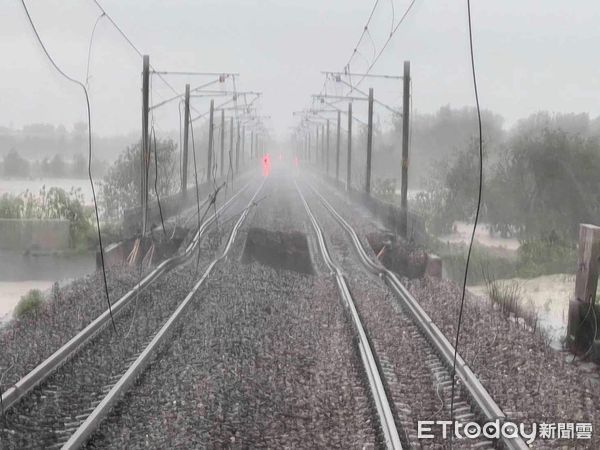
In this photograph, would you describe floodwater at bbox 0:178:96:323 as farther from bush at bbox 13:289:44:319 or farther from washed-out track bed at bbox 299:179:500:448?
washed-out track bed at bbox 299:179:500:448

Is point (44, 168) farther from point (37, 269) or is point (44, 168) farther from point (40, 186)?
point (37, 269)

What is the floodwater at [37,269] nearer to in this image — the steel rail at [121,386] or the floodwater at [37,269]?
the floodwater at [37,269]

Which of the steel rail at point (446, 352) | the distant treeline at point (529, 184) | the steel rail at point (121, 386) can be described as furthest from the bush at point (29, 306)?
the distant treeline at point (529, 184)

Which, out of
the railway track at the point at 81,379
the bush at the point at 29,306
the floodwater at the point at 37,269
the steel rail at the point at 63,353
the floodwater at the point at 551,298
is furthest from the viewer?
the floodwater at the point at 37,269

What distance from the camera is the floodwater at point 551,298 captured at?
10.3 m

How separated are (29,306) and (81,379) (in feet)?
12.4

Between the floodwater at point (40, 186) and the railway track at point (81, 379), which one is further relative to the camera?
the floodwater at point (40, 186)

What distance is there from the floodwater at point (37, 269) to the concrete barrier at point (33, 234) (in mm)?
413

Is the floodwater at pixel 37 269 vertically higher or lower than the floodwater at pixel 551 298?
lower

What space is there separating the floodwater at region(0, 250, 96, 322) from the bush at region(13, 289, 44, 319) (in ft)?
11.6

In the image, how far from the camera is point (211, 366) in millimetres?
7160

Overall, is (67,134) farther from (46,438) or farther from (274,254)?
(46,438)

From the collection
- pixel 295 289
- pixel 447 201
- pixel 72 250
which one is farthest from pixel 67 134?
pixel 295 289

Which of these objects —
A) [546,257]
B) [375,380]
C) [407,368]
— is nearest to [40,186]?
[546,257]
